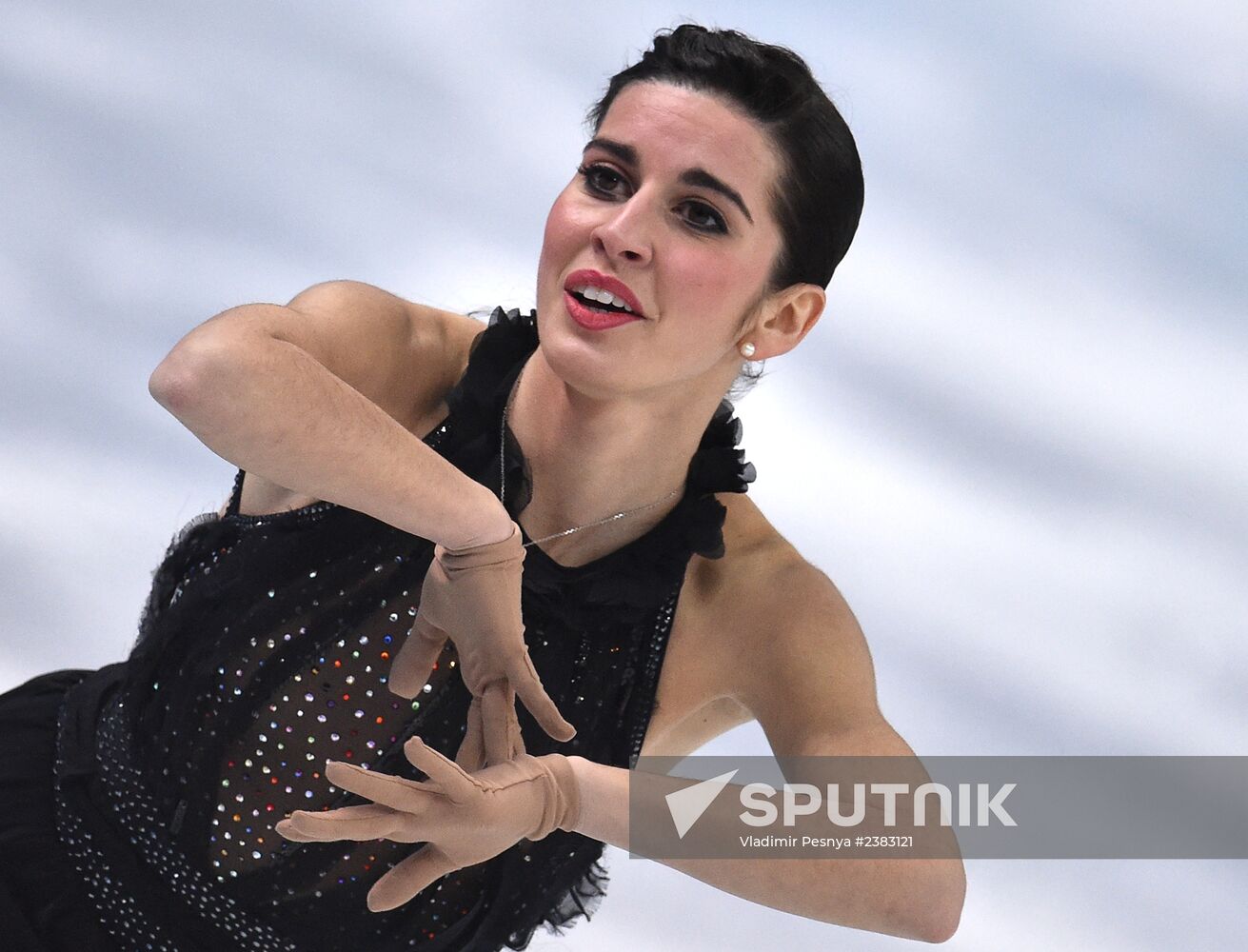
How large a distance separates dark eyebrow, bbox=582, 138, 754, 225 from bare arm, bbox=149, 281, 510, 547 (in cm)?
51

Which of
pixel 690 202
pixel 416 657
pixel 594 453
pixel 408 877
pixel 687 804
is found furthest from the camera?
pixel 594 453

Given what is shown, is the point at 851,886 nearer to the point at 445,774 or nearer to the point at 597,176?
the point at 445,774

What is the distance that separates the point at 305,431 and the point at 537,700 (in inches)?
21.9

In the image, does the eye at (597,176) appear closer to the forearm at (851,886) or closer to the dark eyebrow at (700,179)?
the dark eyebrow at (700,179)

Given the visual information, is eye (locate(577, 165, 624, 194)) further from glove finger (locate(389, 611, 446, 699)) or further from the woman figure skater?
glove finger (locate(389, 611, 446, 699))

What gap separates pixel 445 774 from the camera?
211 centimetres

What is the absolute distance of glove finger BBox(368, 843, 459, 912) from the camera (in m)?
2.17

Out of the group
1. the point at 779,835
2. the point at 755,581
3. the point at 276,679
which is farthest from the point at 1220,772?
the point at 276,679

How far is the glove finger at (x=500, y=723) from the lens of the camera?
7.80ft

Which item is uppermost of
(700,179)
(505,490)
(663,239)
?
(700,179)

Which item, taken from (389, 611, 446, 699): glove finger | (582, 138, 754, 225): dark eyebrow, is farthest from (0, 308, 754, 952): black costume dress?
(582, 138, 754, 225): dark eyebrow

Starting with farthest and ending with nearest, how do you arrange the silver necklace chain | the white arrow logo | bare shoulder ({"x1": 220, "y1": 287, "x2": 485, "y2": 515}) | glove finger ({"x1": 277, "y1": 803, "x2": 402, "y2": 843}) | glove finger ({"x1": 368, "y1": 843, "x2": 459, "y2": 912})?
the silver necklace chain < bare shoulder ({"x1": 220, "y1": 287, "x2": 485, "y2": 515}) < the white arrow logo < glove finger ({"x1": 368, "y1": 843, "x2": 459, "y2": 912}) < glove finger ({"x1": 277, "y1": 803, "x2": 402, "y2": 843})

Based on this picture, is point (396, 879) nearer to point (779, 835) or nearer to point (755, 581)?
point (779, 835)

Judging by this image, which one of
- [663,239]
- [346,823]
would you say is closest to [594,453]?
[663,239]
